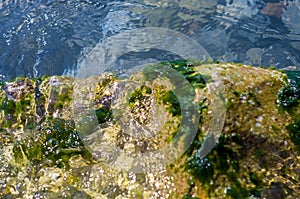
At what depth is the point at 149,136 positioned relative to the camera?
12.6 feet

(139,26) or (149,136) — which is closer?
(149,136)

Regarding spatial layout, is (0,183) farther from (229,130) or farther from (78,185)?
(229,130)

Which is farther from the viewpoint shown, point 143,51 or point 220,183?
point 143,51

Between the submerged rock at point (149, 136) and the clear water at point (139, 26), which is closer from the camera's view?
the submerged rock at point (149, 136)

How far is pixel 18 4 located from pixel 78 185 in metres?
6.51

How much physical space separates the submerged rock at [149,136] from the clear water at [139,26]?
11.5ft

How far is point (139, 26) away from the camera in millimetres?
8484

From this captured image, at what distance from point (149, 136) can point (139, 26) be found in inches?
200

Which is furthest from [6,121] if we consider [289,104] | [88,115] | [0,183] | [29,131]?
[289,104]

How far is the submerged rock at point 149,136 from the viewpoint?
346cm

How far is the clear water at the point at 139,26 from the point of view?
8008 mm

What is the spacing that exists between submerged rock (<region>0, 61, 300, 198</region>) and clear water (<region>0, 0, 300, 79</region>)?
3.51 meters

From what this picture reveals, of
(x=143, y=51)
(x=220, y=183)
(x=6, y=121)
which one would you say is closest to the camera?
(x=220, y=183)

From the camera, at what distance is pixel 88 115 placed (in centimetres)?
428
